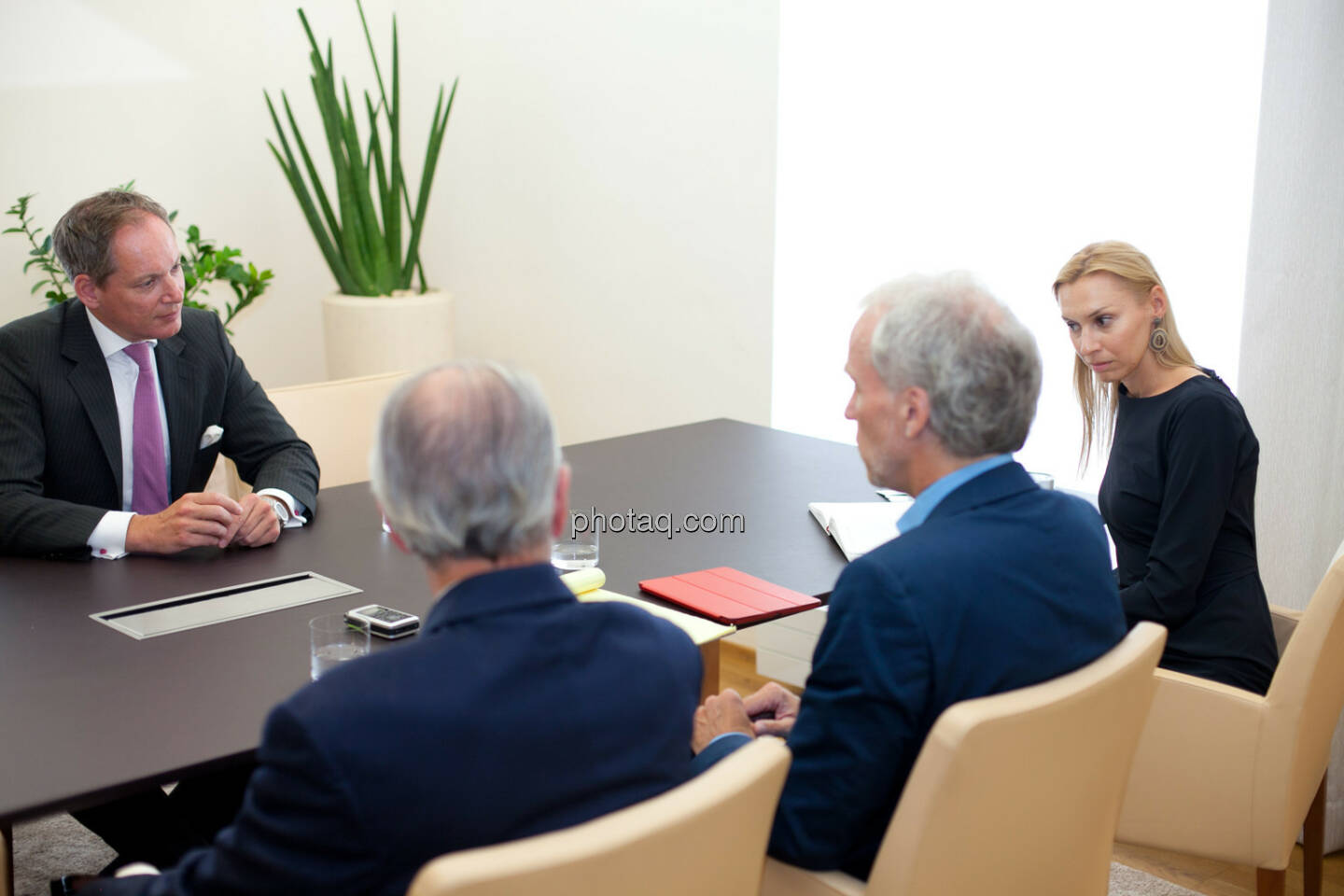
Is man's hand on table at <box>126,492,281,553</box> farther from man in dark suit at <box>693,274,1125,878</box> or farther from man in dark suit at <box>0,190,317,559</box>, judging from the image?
man in dark suit at <box>693,274,1125,878</box>

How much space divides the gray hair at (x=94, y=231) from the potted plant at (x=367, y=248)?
2.16 metres

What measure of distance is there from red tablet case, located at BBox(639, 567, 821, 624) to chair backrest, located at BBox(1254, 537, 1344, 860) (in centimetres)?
78

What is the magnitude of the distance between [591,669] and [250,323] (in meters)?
4.72

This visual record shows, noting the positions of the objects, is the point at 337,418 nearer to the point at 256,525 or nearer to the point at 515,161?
the point at 256,525

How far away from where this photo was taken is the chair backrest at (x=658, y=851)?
954 mm

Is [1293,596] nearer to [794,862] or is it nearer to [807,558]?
[807,558]

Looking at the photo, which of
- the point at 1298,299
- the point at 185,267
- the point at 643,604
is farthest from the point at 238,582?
the point at 185,267

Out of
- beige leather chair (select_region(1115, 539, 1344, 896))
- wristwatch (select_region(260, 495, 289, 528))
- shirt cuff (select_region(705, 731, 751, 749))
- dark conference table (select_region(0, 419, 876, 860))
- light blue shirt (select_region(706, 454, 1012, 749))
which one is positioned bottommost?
beige leather chair (select_region(1115, 539, 1344, 896))

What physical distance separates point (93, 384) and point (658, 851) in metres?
1.94

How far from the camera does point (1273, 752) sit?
2.08m

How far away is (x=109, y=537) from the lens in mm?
2211

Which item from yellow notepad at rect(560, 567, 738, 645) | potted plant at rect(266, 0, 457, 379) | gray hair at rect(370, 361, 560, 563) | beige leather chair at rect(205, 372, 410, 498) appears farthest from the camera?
potted plant at rect(266, 0, 457, 379)

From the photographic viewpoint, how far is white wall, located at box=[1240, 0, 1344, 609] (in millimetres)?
2781

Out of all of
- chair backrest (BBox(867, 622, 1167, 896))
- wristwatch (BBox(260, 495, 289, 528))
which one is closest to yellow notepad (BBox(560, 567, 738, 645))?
chair backrest (BBox(867, 622, 1167, 896))
